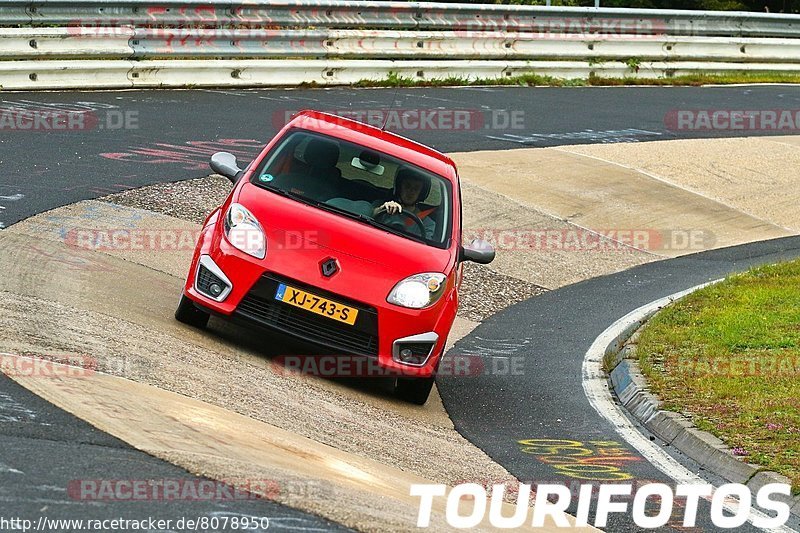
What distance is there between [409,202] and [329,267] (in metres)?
1.23

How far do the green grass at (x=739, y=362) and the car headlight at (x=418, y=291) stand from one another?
1833 mm

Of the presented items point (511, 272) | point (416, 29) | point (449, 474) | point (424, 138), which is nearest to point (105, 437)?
point (449, 474)

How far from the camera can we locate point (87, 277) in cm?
983

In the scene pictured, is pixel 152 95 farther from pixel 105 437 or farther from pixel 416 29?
pixel 105 437

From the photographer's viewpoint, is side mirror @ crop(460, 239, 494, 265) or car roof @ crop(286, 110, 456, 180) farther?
car roof @ crop(286, 110, 456, 180)

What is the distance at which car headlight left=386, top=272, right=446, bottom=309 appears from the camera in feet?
28.0

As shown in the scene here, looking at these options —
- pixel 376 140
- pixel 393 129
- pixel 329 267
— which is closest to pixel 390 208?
pixel 376 140

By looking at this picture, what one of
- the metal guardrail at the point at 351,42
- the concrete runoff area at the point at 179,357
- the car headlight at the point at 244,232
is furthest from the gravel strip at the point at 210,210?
the metal guardrail at the point at 351,42

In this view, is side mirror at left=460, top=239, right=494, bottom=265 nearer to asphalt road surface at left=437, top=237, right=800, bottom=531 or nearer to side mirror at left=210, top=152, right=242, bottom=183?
asphalt road surface at left=437, top=237, right=800, bottom=531

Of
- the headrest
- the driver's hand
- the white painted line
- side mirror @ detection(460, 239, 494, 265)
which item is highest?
the headrest

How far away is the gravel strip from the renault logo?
12.6 ft

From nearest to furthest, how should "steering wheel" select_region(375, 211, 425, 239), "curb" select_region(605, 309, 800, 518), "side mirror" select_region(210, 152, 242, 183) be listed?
"curb" select_region(605, 309, 800, 518) < "steering wheel" select_region(375, 211, 425, 239) < "side mirror" select_region(210, 152, 242, 183)

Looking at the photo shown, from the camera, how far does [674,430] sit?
8.63 metres

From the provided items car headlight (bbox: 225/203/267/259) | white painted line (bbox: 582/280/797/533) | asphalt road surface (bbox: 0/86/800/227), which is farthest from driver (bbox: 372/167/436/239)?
asphalt road surface (bbox: 0/86/800/227)
